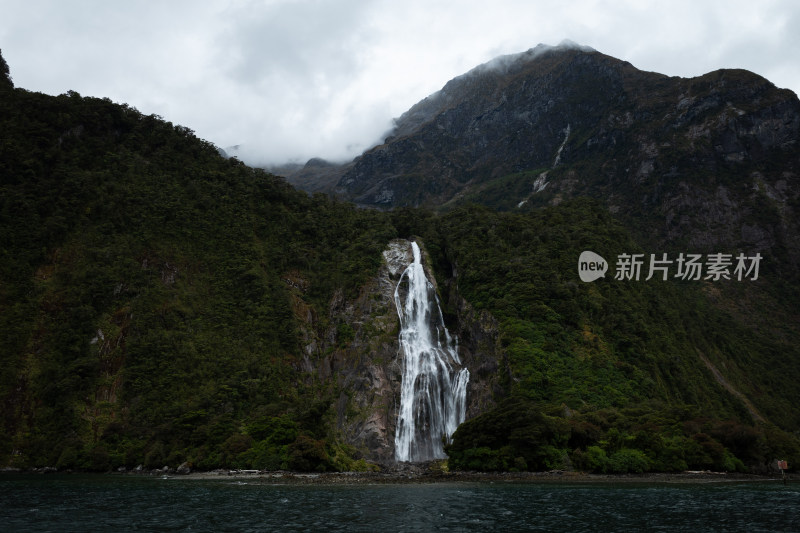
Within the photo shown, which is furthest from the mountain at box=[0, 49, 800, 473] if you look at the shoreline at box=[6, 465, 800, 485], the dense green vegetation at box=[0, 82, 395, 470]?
the shoreline at box=[6, 465, 800, 485]

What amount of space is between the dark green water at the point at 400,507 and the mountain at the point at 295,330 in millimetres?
10864

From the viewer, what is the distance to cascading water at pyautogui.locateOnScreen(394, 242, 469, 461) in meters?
52.6

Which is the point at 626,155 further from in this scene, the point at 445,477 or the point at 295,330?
the point at 445,477

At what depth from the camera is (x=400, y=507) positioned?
75.2 ft

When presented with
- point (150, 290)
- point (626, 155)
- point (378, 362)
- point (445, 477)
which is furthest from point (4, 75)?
point (626, 155)

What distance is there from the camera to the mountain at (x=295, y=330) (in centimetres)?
4288

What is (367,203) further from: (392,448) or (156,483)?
(156,483)

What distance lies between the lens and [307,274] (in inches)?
2798

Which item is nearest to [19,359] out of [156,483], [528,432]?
[156,483]

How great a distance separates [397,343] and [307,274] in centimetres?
1870

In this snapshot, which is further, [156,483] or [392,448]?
[392,448]

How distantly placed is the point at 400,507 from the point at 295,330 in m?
40.4

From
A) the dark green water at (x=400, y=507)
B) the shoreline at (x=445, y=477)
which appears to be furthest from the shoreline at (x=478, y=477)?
the dark green water at (x=400, y=507)

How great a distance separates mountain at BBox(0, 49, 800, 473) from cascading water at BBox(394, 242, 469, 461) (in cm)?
137
